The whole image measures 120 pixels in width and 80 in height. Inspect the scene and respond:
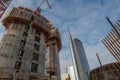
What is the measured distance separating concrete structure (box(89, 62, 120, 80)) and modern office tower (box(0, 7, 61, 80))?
49.0 ft

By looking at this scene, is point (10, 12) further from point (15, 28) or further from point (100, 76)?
point (100, 76)

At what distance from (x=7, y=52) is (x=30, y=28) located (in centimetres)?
1346

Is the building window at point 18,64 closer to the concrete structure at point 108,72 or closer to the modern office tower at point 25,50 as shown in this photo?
the modern office tower at point 25,50

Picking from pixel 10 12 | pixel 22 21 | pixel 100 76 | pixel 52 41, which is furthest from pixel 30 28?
pixel 100 76

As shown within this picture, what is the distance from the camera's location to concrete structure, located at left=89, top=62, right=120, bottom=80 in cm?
2960

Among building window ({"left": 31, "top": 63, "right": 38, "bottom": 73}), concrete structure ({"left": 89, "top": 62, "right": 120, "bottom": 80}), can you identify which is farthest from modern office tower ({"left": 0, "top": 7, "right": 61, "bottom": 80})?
concrete structure ({"left": 89, "top": 62, "right": 120, "bottom": 80})

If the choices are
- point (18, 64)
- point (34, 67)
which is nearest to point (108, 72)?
point (34, 67)

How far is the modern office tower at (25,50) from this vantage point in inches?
1291

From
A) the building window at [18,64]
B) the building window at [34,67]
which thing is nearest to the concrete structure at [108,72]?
the building window at [34,67]

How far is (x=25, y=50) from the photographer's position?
124ft

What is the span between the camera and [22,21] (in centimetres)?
4412

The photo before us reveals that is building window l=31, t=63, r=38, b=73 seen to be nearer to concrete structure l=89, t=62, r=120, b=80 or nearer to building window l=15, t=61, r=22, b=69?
building window l=15, t=61, r=22, b=69

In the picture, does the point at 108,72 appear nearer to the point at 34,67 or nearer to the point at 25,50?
the point at 34,67

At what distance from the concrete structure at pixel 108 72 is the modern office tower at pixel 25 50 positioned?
1493cm
